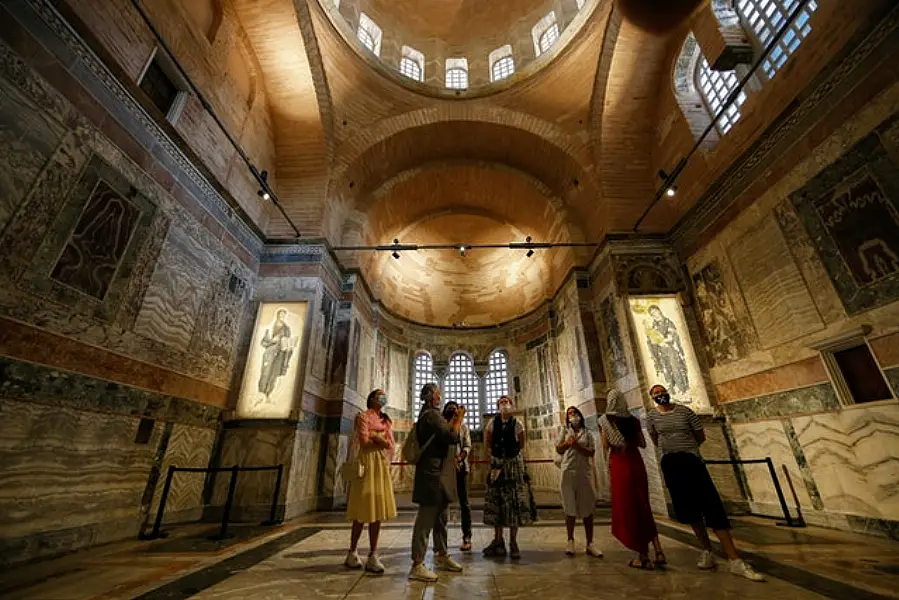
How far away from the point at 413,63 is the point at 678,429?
47.0 ft

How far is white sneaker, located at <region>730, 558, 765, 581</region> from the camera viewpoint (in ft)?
9.91

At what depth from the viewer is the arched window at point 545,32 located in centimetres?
1208

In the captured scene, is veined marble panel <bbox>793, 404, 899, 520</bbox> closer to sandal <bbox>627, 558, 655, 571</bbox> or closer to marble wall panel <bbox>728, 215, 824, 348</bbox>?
marble wall panel <bbox>728, 215, 824, 348</bbox>

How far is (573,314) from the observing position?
1026 cm

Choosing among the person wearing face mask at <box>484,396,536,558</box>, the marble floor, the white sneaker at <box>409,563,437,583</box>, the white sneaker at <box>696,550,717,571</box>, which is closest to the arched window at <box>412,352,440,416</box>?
the marble floor

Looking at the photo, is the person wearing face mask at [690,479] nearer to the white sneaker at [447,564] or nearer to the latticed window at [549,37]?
the white sneaker at [447,564]

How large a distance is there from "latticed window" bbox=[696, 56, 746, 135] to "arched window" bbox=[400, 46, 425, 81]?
28.9ft

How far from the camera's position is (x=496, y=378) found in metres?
14.8

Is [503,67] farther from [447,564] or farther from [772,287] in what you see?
[447,564]

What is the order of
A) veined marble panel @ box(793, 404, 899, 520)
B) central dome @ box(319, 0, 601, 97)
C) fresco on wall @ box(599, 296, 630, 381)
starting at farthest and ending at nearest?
central dome @ box(319, 0, 601, 97), fresco on wall @ box(599, 296, 630, 381), veined marble panel @ box(793, 404, 899, 520)

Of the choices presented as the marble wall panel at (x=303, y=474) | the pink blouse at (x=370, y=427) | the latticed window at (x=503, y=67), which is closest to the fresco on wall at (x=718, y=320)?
A: the pink blouse at (x=370, y=427)

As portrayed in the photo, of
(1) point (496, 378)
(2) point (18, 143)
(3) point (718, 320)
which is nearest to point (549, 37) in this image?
(3) point (718, 320)

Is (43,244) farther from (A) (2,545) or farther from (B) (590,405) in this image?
Result: (B) (590,405)

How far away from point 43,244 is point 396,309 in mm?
10692
